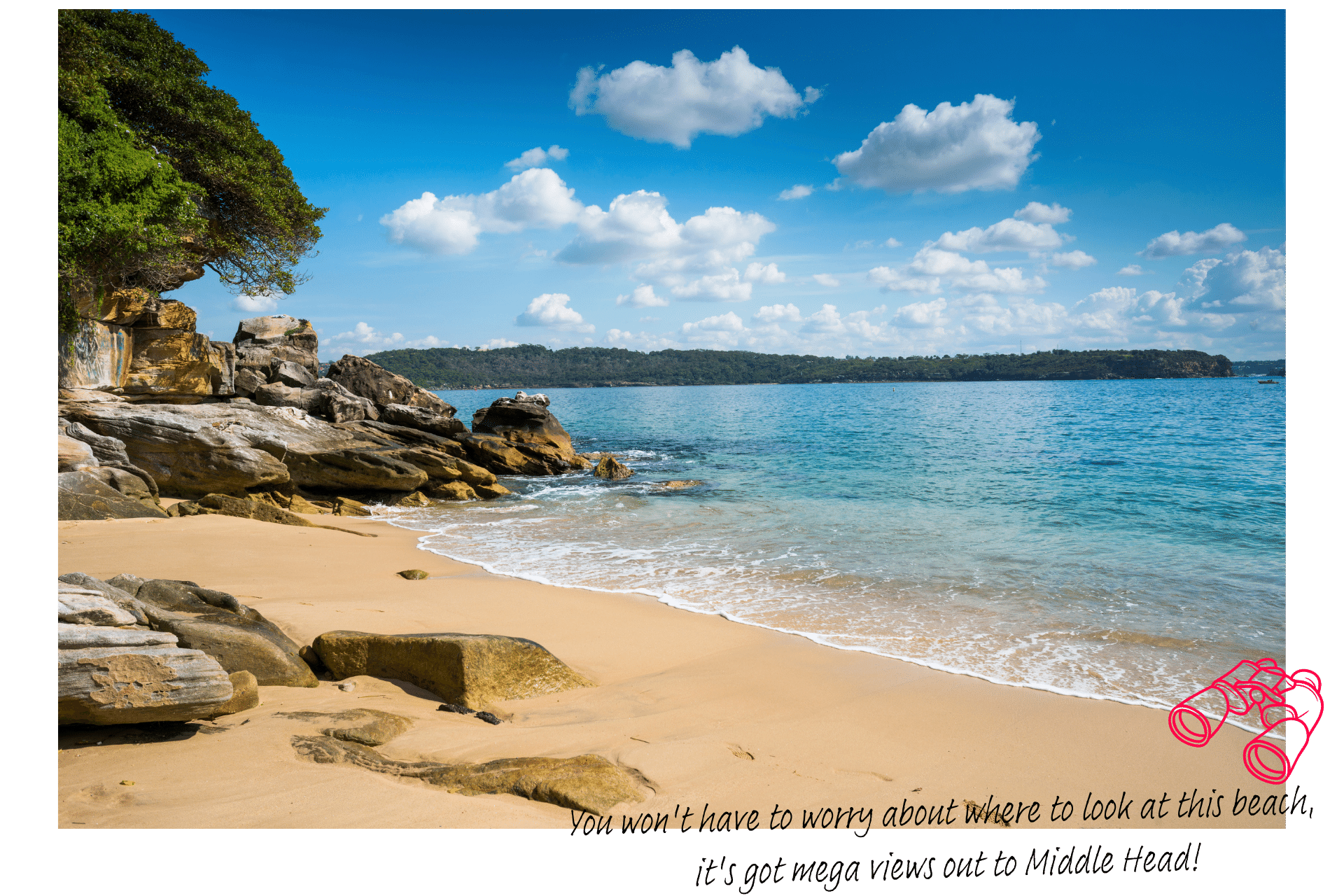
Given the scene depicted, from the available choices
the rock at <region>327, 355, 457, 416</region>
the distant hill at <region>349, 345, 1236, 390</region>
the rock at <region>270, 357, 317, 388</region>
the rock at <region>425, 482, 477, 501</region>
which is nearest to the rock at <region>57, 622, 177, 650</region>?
the rock at <region>425, 482, 477, 501</region>

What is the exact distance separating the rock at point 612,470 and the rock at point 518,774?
71.6 feet

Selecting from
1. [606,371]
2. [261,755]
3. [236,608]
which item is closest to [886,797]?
[261,755]

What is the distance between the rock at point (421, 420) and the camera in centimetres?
2488

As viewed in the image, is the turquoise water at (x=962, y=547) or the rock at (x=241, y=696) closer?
the rock at (x=241, y=696)

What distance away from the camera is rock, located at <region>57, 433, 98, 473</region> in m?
13.5

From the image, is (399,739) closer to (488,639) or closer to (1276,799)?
(488,639)

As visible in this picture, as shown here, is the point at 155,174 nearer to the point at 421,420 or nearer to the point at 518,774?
the point at 421,420

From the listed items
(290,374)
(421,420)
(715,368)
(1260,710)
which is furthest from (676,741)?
(715,368)

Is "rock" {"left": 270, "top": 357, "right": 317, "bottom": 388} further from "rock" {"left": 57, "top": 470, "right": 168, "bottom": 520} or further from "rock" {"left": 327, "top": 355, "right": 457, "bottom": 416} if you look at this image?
"rock" {"left": 57, "top": 470, "right": 168, "bottom": 520}

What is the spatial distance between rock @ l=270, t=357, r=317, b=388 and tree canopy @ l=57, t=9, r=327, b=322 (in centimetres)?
316

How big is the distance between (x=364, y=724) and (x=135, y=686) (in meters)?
1.38

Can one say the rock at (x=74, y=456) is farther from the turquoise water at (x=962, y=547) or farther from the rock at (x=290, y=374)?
the rock at (x=290, y=374)

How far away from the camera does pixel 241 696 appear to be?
15.1 ft

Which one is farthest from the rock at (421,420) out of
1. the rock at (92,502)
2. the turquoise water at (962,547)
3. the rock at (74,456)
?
the rock at (92,502)
